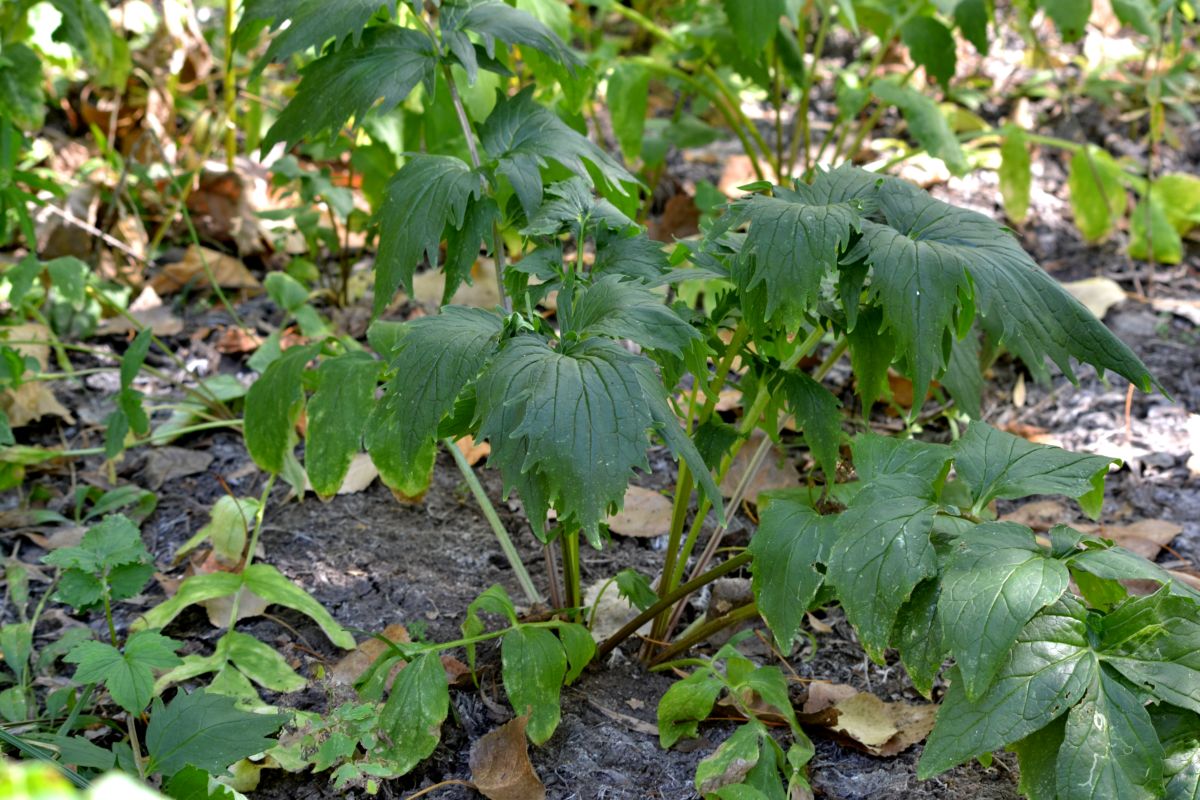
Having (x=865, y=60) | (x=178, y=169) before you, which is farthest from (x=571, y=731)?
(x=865, y=60)

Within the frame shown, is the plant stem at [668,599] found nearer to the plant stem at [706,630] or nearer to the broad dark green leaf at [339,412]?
the plant stem at [706,630]

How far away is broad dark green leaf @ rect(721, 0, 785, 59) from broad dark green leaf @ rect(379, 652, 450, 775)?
176 cm

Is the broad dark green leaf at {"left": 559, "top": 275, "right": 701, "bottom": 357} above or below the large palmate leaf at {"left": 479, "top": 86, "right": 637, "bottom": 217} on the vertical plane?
below

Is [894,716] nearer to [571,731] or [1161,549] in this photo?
[571,731]

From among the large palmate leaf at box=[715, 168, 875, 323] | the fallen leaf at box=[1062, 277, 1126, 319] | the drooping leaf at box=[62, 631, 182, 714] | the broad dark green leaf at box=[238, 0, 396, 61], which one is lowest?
the drooping leaf at box=[62, 631, 182, 714]

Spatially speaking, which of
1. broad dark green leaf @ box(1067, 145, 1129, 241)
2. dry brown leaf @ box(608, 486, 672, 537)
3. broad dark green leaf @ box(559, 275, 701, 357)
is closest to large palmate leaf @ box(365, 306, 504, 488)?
broad dark green leaf @ box(559, 275, 701, 357)

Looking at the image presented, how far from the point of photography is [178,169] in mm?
3668

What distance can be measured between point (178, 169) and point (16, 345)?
1035mm

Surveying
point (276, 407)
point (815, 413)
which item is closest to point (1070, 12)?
point (815, 413)

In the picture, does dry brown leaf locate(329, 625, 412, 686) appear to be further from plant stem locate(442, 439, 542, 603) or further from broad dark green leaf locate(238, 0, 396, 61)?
broad dark green leaf locate(238, 0, 396, 61)

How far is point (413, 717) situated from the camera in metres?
1.64

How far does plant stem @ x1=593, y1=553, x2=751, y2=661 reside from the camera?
5.50ft

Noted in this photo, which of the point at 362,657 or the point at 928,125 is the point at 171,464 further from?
the point at 928,125

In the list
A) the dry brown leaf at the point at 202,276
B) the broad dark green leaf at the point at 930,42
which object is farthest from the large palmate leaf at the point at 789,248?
the dry brown leaf at the point at 202,276
